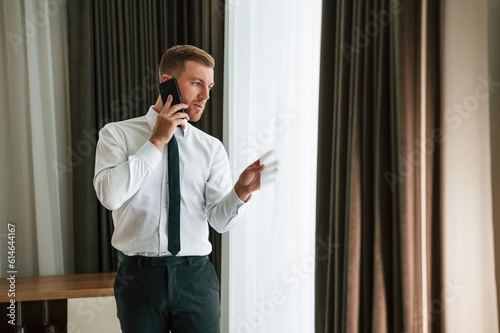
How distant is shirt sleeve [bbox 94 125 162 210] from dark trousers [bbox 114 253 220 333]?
205mm

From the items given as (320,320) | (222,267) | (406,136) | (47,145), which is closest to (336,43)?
(406,136)

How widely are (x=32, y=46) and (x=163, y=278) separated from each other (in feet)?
7.04

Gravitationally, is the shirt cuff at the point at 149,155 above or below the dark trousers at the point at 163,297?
above

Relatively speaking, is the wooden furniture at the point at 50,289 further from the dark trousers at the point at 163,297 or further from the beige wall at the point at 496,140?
the beige wall at the point at 496,140

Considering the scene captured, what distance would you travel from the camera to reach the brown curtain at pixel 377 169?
1.55 metres

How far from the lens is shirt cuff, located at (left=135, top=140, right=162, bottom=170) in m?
1.75

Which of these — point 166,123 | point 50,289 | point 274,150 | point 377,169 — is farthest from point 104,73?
point 377,169

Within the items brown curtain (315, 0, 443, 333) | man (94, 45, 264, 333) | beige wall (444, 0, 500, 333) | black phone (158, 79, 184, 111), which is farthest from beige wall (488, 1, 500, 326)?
black phone (158, 79, 184, 111)

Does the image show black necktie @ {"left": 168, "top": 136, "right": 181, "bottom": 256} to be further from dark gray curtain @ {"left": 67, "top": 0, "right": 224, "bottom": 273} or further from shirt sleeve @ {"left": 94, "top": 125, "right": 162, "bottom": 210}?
dark gray curtain @ {"left": 67, "top": 0, "right": 224, "bottom": 273}

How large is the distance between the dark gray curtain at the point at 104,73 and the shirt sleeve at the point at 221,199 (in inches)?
61.0

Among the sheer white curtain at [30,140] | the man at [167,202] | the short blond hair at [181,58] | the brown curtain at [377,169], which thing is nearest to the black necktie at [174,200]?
the man at [167,202]

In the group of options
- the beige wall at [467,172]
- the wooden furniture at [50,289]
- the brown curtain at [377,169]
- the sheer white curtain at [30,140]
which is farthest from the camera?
the sheer white curtain at [30,140]

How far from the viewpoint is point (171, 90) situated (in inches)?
Answer: 73.9

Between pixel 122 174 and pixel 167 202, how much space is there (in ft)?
0.62
